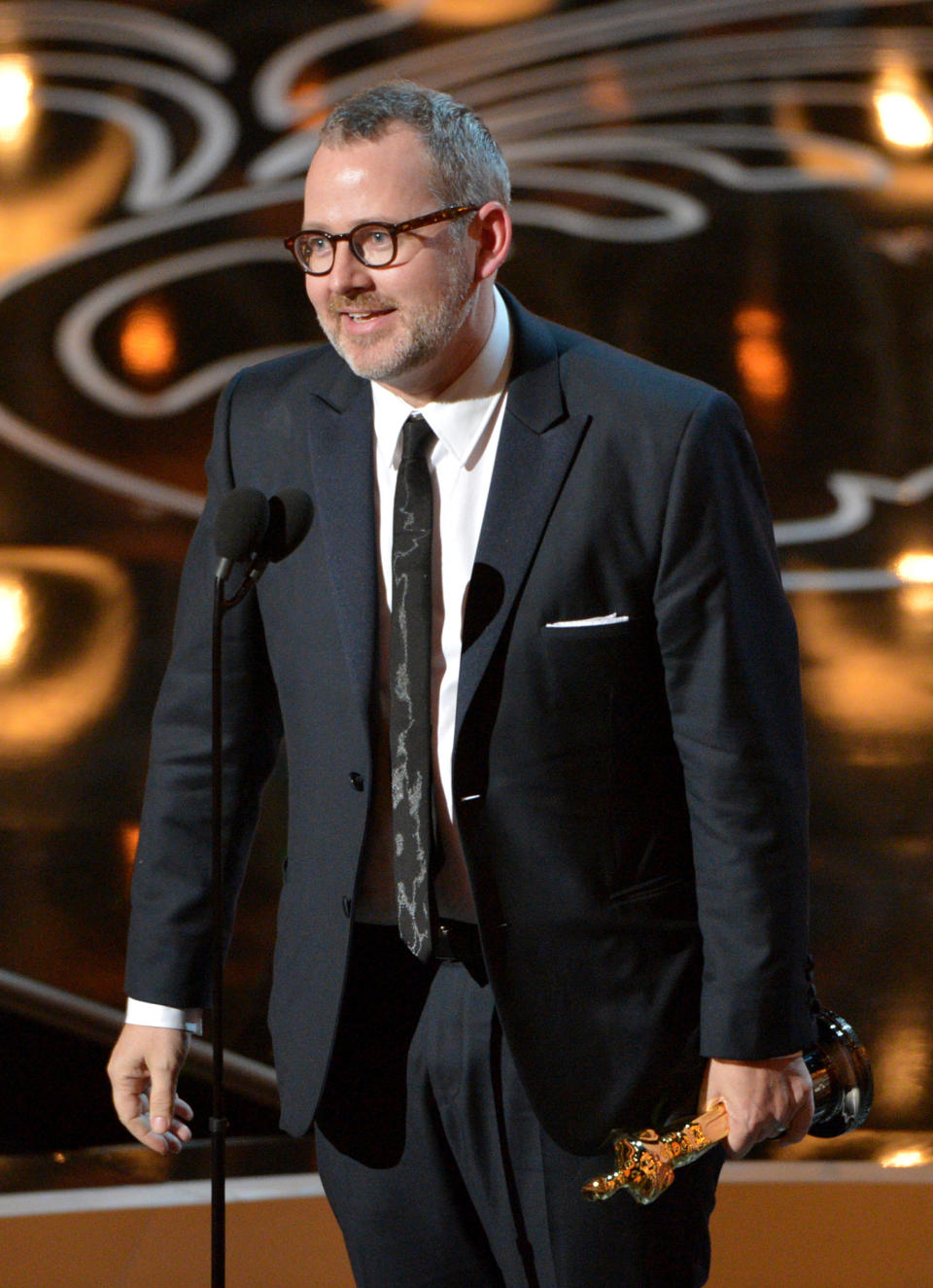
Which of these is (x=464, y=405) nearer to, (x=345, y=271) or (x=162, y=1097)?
(x=345, y=271)

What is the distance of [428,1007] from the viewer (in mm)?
1863

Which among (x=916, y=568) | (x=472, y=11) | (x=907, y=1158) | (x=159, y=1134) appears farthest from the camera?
(x=472, y=11)

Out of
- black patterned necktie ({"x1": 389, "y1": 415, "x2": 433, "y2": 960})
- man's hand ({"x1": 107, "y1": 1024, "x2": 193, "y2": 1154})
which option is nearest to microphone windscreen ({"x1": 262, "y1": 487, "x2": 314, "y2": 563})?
black patterned necktie ({"x1": 389, "y1": 415, "x2": 433, "y2": 960})

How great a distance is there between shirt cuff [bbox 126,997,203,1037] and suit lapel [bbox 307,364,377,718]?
441 millimetres

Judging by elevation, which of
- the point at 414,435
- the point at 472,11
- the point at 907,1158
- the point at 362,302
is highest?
the point at 472,11

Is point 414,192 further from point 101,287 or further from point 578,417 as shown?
point 101,287

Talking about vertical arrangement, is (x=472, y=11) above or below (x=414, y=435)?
above

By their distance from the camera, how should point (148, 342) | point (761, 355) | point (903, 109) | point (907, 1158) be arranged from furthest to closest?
point (903, 109) < point (148, 342) < point (761, 355) < point (907, 1158)

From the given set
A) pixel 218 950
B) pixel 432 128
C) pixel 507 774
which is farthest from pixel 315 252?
pixel 218 950

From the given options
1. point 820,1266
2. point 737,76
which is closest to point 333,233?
point 820,1266

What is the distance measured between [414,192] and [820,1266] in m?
1.95

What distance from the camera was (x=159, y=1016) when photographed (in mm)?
1936

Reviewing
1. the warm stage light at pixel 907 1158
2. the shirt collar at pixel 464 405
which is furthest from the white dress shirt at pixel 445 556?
the warm stage light at pixel 907 1158

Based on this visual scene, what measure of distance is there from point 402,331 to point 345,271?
0.09 meters
